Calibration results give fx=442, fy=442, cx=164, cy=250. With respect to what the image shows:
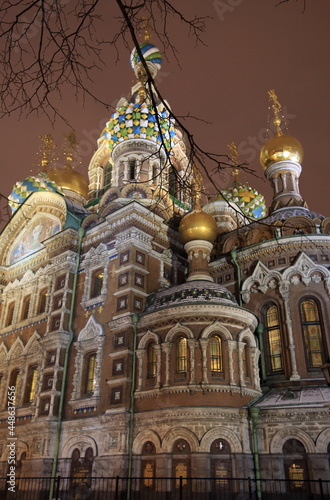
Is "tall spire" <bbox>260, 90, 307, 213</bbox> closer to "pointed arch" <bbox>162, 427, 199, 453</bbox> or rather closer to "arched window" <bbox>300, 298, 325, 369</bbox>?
"arched window" <bbox>300, 298, 325, 369</bbox>

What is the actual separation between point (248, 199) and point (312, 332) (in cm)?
1299

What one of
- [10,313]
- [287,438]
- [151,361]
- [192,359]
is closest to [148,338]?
[151,361]

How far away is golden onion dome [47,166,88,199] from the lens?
23.7 metres

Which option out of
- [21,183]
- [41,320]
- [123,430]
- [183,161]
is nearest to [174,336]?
[123,430]

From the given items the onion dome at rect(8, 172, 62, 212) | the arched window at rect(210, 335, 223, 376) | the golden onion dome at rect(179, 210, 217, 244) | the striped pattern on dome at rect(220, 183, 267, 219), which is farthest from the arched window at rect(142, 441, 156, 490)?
the striped pattern on dome at rect(220, 183, 267, 219)

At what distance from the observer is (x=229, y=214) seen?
21.8 m

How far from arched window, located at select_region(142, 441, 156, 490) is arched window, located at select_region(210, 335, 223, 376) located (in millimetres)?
2525

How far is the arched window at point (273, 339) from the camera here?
13438 mm

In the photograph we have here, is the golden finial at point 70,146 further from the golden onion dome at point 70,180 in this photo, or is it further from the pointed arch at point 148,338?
the pointed arch at point 148,338

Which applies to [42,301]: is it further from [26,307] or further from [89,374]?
[89,374]

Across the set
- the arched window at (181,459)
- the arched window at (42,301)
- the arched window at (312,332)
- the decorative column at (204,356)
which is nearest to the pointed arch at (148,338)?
the decorative column at (204,356)

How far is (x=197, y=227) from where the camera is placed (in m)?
15.6

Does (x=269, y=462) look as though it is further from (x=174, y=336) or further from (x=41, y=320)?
(x=41, y=320)

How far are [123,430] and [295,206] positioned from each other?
1056cm
